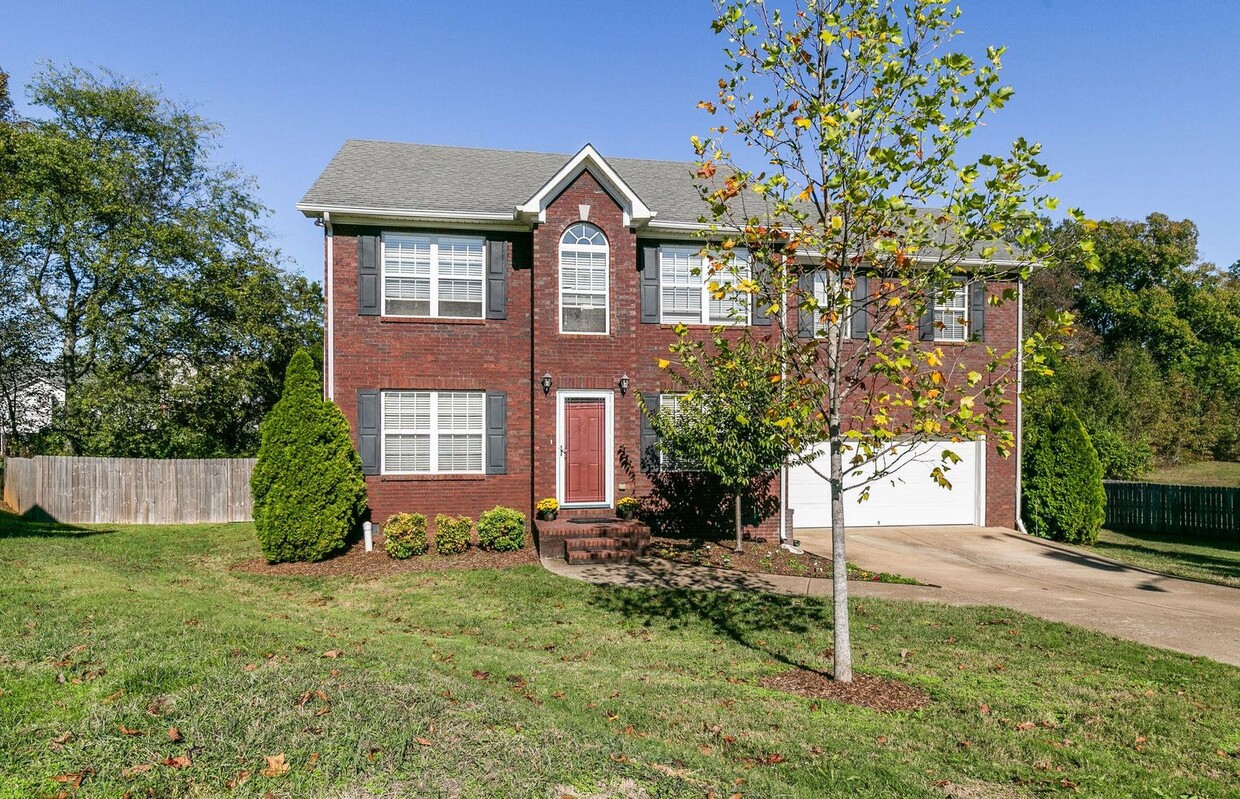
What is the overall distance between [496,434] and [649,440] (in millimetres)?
2913

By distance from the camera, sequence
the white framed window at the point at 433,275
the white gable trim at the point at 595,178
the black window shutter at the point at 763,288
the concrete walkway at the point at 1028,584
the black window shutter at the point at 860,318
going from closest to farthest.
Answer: the black window shutter at the point at 763,288 < the concrete walkway at the point at 1028,584 < the white gable trim at the point at 595,178 < the white framed window at the point at 433,275 < the black window shutter at the point at 860,318

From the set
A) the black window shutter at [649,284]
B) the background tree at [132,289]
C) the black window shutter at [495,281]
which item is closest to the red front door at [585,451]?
the black window shutter at [649,284]

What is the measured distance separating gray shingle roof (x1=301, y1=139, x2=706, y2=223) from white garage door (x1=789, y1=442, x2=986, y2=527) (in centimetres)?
654

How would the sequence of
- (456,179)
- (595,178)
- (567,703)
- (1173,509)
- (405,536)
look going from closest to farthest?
(567,703) → (405,536) → (595,178) → (456,179) → (1173,509)

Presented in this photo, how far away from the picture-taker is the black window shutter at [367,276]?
12.9 meters

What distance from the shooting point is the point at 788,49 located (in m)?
6.02

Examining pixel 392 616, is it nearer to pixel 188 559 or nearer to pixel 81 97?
pixel 188 559

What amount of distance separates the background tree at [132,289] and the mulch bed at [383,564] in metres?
11.6

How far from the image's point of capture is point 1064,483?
1537 cm

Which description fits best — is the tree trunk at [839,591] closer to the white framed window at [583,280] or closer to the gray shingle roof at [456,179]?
the white framed window at [583,280]

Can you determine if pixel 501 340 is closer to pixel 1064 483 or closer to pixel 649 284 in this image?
pixel 649 284

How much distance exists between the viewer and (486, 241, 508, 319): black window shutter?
43.9 feet

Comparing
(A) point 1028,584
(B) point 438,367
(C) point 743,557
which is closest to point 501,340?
(B) point 438,367

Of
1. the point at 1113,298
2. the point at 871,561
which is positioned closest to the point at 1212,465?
the point at 1113,298
